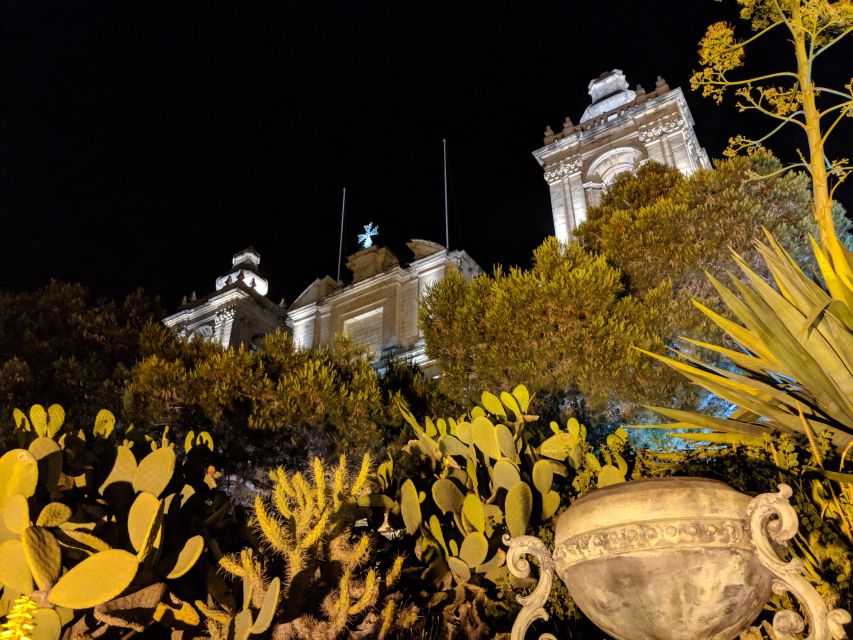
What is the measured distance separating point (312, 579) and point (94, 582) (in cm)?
178

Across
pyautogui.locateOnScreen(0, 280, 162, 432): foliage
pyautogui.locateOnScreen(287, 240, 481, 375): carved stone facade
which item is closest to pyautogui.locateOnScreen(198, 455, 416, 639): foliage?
A: pyautogui.locateOnScreen(0, 280, 162, 432): foliage

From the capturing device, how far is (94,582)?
13.6 feet

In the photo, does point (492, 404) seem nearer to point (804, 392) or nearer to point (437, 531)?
point (437, 531)

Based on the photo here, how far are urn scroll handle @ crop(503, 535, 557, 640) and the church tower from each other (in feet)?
76.5

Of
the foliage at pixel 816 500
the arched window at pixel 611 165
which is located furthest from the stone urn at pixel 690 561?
the arched window at pixel 611 165

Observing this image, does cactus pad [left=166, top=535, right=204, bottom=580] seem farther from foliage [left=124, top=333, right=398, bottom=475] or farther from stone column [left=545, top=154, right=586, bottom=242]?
stone column [left=545, top=154, right=586, bottom=242]

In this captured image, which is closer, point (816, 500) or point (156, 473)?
point (816, 500)

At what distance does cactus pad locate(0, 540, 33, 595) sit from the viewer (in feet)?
13.8

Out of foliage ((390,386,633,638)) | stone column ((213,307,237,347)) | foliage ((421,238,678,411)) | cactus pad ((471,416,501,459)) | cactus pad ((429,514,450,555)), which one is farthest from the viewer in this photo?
stone column ((213,307,237,347))

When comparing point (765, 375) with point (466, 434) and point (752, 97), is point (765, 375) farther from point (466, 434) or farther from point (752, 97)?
point (752, 97)

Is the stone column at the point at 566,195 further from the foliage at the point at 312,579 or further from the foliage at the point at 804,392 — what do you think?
the foliage at the point at 312,579

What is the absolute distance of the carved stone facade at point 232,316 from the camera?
107 feet

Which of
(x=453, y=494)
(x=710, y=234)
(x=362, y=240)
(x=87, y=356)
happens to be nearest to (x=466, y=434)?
(x=453, y=494)

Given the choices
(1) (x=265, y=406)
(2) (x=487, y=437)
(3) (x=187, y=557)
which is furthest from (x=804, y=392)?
(1) (x=265, y=406)
